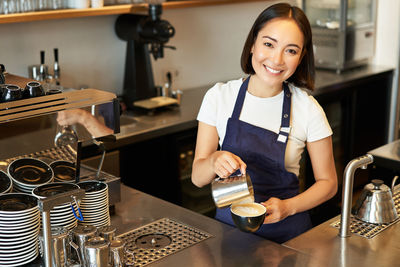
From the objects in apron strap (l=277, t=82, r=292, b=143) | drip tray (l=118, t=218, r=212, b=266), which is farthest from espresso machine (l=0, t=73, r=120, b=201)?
apron strap (l=277, t=82, r=292, b=143)

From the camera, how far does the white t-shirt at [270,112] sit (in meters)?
2.06

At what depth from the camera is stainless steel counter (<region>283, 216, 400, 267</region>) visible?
1693 mm

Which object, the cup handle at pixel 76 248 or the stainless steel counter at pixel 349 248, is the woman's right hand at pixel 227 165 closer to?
the stainless steel counter at pixel 349 248

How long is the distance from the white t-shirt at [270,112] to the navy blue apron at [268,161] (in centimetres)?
2

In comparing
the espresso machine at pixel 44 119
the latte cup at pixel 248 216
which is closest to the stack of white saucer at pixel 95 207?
the espresso machine at pixel 44 119

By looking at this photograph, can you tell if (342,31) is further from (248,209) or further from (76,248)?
(76,248)

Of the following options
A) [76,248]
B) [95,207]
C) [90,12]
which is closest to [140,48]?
[90,12]

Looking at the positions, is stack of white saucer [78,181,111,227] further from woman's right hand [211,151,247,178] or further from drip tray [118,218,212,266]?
woman's right hand [211,151,247,178]

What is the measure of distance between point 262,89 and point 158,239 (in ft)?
2.21

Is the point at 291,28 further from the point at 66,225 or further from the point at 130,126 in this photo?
the point at 130,126

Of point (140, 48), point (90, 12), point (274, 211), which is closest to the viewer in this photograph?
point (274, 211)

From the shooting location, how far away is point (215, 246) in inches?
70.5

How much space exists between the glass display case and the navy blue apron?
8.15 feet

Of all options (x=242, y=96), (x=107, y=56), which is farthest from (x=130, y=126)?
(x=242, y=96)
